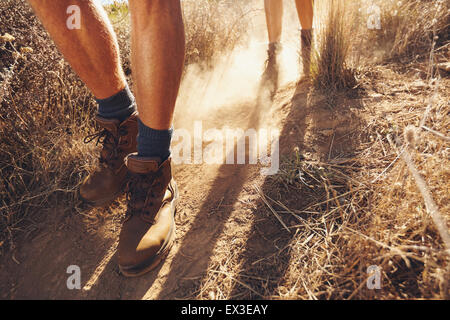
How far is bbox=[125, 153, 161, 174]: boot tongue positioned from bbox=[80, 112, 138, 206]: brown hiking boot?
10.6 inches

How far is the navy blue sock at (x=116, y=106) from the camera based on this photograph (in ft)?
4.41

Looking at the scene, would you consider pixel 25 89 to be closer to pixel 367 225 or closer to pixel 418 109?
pixel 367 225

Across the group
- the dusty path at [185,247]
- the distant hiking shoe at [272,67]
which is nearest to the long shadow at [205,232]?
the dusty path at [185,247]

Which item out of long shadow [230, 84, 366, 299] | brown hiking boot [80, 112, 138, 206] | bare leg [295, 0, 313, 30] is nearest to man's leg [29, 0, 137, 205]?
brown hiking boot [80, 112, 138, 206]

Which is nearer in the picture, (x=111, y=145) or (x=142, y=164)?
(x=142, y=164)

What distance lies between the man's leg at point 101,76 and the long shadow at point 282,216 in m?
0.76

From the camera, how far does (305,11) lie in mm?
2123

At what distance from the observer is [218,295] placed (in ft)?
3.32

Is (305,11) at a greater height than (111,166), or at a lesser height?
greater

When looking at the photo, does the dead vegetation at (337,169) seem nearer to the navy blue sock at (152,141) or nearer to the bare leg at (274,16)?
the navy blue sock at (152,141)

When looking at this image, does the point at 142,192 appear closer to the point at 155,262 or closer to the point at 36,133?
the point at 155,262

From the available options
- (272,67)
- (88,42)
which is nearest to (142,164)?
(88,42)

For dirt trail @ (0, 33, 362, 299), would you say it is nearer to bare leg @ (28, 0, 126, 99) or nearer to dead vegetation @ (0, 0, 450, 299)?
dead vegetation @ (0, 0, 450, 299)

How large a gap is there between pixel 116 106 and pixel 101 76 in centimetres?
15
